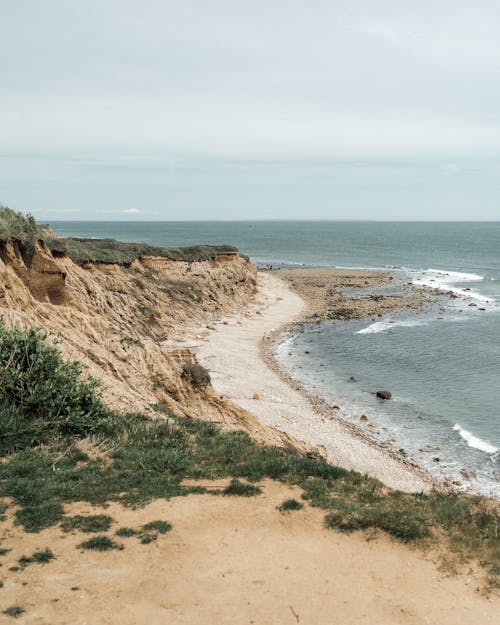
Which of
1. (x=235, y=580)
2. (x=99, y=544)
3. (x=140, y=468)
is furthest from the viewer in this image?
(x=140, y=468)

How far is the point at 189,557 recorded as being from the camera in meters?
9.35

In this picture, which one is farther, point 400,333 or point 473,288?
point 473,288

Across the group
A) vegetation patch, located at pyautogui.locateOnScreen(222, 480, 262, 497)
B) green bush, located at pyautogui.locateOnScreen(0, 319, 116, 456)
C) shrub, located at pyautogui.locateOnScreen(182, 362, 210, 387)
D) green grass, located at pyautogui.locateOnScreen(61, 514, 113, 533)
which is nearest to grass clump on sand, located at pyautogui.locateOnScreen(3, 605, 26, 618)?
green grass, located at pyautogui.locateOnScreen(61, 514, 113, 533)

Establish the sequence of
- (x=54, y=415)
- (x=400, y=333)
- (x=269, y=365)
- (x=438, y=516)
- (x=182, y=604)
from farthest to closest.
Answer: (x=400, y=333) → (x=269, y=365) → (x=54, y=415) → (x=438, y=516) → (x=182, y=604)

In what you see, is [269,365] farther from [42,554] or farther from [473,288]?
[473,288]

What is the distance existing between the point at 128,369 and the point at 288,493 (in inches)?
475

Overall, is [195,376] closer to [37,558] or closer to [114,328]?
[114,328]

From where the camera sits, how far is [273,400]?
99.0 feet

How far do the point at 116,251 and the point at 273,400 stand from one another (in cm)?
2697

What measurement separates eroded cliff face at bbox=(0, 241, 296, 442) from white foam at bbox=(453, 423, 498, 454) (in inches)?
423

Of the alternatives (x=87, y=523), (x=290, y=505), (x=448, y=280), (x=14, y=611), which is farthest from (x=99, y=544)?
(x=448, y=280)

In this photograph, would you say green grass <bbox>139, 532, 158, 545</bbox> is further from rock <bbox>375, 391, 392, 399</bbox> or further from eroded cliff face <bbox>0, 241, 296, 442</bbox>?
rock <bbox>375, 391, 392, 399</bbox>

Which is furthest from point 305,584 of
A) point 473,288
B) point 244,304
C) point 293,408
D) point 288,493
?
point 473,288

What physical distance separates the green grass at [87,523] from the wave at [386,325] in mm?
42410
